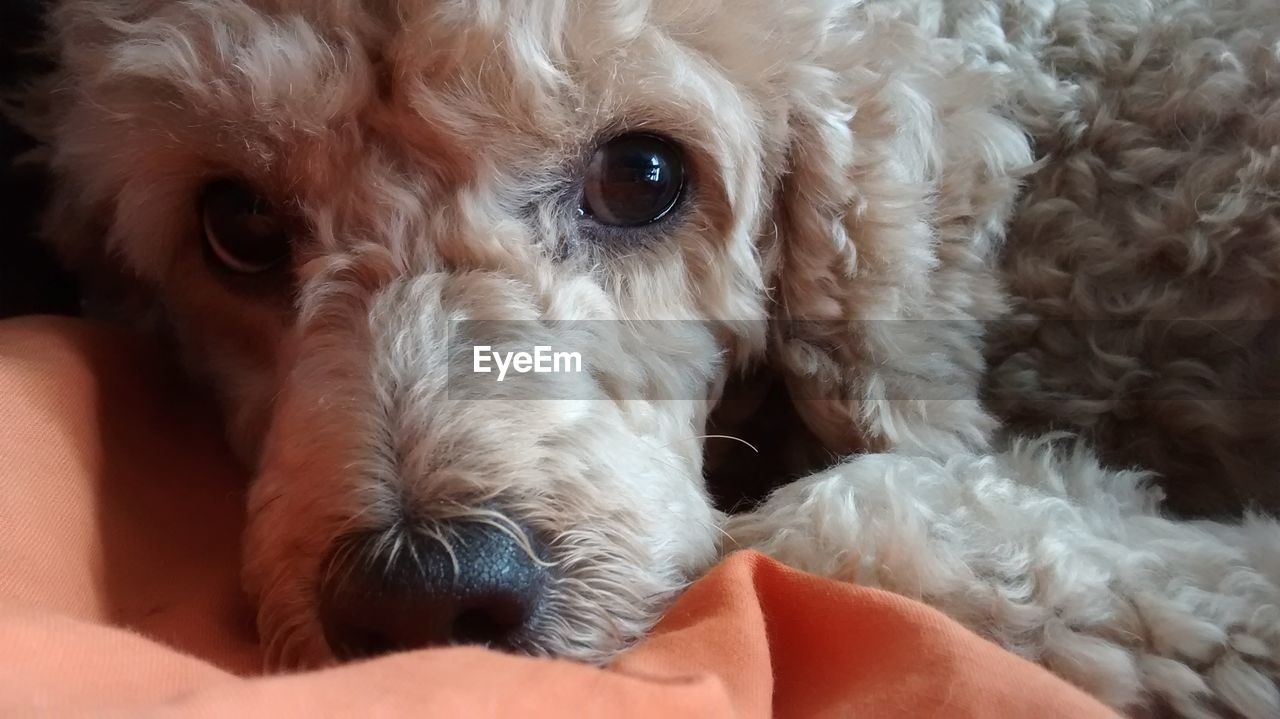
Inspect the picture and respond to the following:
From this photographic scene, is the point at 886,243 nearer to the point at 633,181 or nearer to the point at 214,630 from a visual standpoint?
the point at 633,181

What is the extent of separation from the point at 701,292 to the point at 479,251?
0.29m

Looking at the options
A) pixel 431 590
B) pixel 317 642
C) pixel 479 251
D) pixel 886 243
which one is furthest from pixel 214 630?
pixel 886 243

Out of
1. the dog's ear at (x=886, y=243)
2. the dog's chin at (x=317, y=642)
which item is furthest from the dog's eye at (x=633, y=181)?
the dog's chin at (x=317, y=642)

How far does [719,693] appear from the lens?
2.49 feet

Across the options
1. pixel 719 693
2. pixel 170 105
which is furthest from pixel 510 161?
pixel 719 693

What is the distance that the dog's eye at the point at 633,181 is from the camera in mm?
1313

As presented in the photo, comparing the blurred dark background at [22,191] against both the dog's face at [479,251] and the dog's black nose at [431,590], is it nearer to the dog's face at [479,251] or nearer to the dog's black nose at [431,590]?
the dog's face at [479,251]

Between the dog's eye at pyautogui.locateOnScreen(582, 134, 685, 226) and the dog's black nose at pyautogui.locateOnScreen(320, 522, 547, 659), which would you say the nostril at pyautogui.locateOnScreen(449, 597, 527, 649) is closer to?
the dog's black nose at pyautogui.locateOnScreen(320, 522, 547, 659)

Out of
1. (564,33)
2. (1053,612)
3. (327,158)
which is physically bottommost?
(1053,612)

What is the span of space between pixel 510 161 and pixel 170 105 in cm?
40

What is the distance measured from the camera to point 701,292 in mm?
1379

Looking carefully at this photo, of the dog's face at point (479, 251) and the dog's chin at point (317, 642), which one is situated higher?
the dog's face at point (479, 251)

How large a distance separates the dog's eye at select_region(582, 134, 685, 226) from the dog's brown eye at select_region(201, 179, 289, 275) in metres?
0.39

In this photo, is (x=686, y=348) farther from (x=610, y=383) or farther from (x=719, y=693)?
(x=719, y=693)
